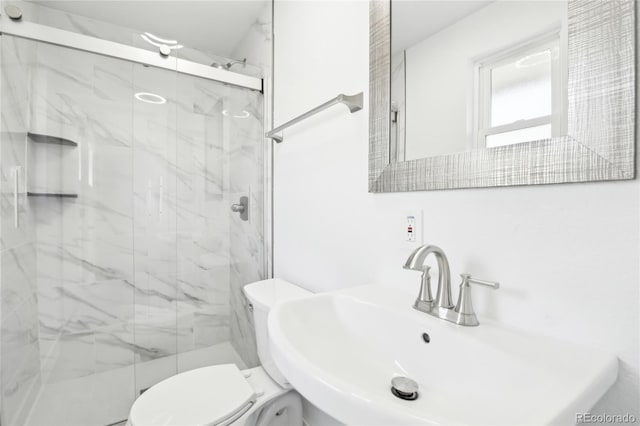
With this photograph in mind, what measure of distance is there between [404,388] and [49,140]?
1.87 metres

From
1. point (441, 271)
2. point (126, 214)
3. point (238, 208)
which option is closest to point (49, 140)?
point (126, 214)

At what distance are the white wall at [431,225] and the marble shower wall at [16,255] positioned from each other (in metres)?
1.15

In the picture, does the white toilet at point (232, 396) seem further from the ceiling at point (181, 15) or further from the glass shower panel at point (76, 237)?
the ceiling at point (181, 15)

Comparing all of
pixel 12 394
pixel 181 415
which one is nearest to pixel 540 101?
pixel 181 415

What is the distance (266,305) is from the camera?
1159 mm

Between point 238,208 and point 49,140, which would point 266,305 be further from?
point 49,140

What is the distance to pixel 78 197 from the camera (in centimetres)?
154

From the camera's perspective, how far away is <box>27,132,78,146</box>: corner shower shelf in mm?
1442

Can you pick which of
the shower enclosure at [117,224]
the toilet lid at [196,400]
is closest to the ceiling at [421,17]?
the shower enclosure at [117,224]

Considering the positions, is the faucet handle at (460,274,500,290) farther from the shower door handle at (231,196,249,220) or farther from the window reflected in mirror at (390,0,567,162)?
the shower door handle at (231,196,249,220)

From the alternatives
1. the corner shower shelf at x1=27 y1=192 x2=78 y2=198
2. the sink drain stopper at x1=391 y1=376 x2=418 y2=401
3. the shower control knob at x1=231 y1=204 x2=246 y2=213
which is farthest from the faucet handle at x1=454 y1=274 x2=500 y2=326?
the corner shower shelf at x1=27 y1=192 x2=78 y2=198

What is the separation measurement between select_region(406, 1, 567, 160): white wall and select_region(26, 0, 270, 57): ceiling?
138 cm

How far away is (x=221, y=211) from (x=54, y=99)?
37.3 inches

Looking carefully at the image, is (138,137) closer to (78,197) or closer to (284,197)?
(78,197)
